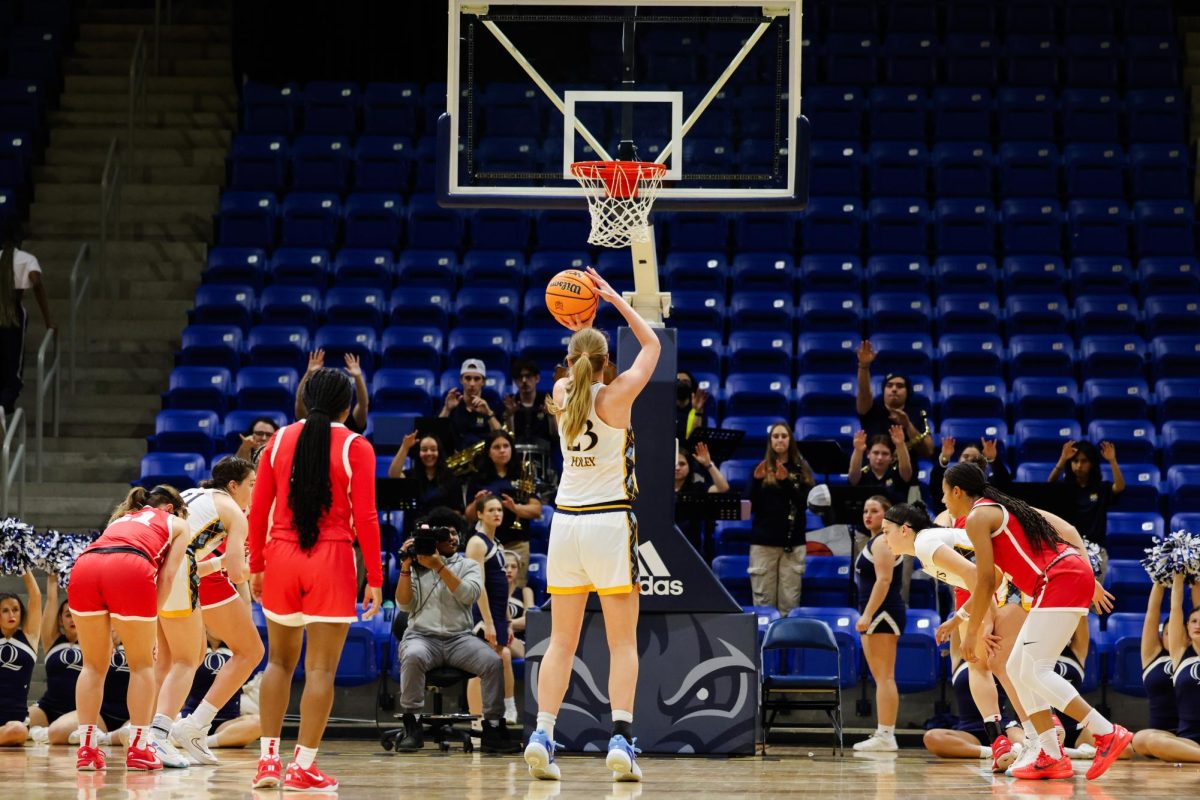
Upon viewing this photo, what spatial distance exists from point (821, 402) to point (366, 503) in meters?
8.01

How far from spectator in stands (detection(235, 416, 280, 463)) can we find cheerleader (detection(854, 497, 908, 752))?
15.5 feet

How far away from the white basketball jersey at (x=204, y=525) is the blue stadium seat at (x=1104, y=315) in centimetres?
902

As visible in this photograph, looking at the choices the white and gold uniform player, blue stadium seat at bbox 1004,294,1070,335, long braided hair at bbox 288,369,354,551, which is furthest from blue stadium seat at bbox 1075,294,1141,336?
long braided hair at bbox 288,369,354,551

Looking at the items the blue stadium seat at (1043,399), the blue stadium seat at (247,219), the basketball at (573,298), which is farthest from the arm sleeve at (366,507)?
the blue stadium seat at (247,219)

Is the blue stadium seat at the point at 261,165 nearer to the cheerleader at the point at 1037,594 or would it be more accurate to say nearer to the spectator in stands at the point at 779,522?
the spectator in stands at the point at 779,522

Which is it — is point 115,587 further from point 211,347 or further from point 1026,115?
point 1026,115

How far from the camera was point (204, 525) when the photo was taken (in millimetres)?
8984

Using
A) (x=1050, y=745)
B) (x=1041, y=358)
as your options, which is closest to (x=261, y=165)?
(x=1041, y=358)

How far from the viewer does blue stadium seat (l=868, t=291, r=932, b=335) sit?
15.0 m

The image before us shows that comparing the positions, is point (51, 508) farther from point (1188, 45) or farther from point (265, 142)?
point (1188, 45)

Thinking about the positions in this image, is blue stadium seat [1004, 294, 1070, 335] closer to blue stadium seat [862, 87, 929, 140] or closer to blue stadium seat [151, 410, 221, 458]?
blue stadium seat [862, 87, 929, 140]

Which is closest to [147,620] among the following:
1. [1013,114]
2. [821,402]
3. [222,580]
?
[222,580]

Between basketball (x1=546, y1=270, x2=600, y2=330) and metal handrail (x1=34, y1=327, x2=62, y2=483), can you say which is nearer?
basketball (x1=546, y1=270, x2=600, y2=330)

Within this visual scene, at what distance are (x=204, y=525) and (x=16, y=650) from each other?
272 centimetres
